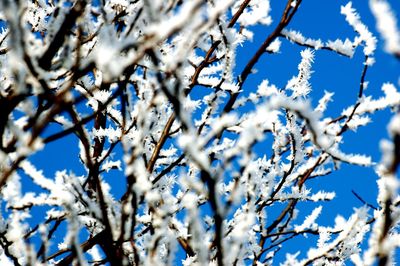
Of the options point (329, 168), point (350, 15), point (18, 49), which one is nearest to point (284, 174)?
point (329, 168)

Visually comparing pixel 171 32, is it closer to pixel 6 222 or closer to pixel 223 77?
pixel 223 77

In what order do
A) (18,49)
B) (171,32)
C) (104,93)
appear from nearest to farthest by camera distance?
(171,32), (18,49), (104,93)

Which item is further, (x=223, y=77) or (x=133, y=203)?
(x=223, y=77)

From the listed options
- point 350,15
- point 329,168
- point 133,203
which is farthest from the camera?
point 329,168

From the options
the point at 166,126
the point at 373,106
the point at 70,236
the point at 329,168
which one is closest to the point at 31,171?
the point at 70,236

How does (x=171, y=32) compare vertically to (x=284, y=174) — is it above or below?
below

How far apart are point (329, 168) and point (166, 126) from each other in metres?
1.67

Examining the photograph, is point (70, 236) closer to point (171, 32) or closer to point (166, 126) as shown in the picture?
point (171, 32)

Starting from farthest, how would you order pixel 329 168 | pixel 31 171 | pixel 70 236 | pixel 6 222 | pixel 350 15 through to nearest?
pixel 329 168 < pixel 6 222 < pixel 350 15 < pixel 31 171 < pixel 70 236

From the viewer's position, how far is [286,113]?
322cm

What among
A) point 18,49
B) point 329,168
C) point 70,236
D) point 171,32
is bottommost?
point 70,236

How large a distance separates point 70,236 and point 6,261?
62.6 inches

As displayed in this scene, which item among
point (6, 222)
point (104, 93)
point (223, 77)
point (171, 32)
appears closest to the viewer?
point (171, 32)

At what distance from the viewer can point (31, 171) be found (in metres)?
2.09
